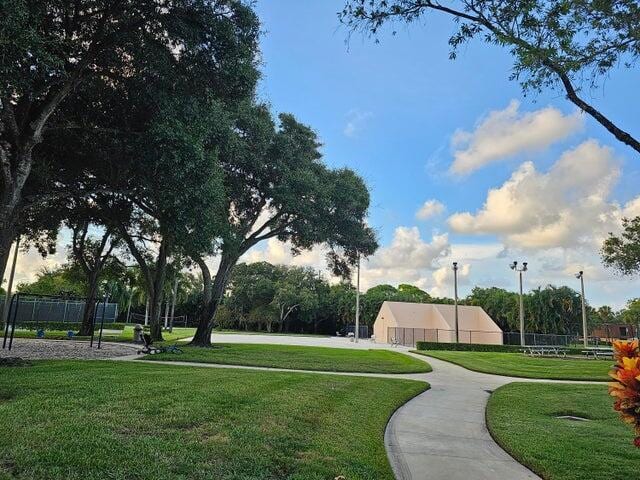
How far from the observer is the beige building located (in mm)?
40906

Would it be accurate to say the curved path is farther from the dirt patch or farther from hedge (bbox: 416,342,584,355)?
hedge (bbox: 416,342,584,355)

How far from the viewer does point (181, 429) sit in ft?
17.8

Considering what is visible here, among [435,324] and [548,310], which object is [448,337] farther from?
[548,310]

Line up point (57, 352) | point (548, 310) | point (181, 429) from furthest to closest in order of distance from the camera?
point (548, 310)
point (57, 352)
point (181, 429)

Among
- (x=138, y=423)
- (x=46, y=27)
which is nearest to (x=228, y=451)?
(x=138, y=423)

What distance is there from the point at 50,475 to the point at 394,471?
321 cm

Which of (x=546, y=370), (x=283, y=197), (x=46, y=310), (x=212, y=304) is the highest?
(x=283, y=197)

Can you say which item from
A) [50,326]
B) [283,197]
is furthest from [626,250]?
[50,326]

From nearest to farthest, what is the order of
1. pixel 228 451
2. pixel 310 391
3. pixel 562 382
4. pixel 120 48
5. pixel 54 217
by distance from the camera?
pixel 228 451 < pixel 310 391 < pixel 120 48 < pixel 562 382 < pixel 54 217

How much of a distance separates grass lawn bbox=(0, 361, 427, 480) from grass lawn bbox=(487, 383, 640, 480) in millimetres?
1826

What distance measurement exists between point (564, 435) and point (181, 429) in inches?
217

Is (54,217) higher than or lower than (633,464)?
higher

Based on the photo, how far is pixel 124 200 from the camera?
61.1 ft

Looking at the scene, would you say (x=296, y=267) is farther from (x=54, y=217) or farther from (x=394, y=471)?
(x=394, y=471)
